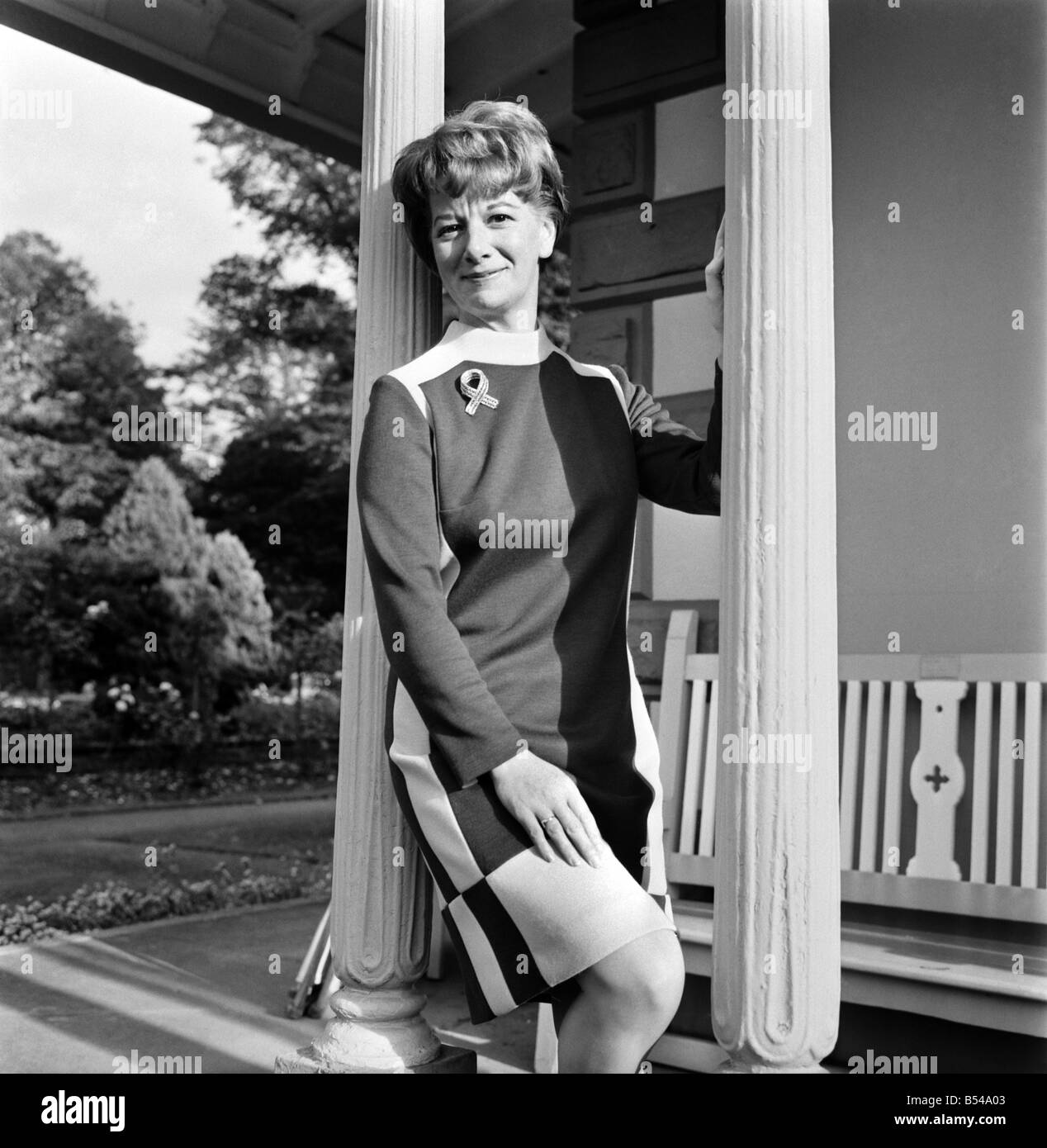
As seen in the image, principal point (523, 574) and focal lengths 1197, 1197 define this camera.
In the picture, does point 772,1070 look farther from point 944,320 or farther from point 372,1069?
point 944,320

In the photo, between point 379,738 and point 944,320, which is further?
point 944,320

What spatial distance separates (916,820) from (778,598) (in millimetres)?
2259

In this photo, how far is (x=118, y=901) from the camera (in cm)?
732

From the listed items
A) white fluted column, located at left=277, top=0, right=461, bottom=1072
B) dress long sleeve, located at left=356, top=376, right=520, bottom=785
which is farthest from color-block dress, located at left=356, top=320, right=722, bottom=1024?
white fluted column, located at left=277, top=0, right=461, bottom=1072

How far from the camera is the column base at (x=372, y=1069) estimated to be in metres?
2.20

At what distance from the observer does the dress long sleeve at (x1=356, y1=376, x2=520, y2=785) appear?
5.76 ft

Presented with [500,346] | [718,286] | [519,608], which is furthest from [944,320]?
[519,608]

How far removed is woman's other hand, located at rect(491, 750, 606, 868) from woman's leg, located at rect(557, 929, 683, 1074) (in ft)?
0.48

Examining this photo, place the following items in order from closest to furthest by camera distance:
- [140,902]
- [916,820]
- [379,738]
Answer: [379,738]
[916,820]
[140,902]

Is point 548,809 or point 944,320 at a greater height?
point 944,320

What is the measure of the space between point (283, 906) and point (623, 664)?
224 inches

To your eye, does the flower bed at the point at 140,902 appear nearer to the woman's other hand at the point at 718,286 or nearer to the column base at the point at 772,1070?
the column base at the point at 772,1070

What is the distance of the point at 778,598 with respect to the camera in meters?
1.99

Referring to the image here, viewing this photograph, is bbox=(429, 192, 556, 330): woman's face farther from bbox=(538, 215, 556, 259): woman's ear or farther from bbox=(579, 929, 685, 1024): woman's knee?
bbox=(579, 929, 685, 1024): woman's knee
